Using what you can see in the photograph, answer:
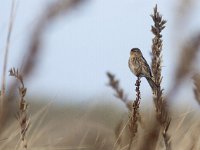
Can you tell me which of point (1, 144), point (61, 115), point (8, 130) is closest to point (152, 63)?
point (1, 144)

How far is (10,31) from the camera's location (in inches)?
55.1

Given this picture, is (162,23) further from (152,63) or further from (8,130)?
(8,130)

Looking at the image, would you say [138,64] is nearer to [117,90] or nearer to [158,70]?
[117,90]

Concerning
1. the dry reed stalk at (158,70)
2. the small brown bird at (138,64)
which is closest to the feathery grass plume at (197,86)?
the small brown bird at (138,64)

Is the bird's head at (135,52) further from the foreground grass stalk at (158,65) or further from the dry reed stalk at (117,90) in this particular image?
the foreground grass stalk at (158,65)

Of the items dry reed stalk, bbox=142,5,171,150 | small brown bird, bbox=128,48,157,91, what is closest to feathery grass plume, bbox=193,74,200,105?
small brown bird, bbox=128,48,157,91

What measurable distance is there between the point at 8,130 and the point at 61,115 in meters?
0.47

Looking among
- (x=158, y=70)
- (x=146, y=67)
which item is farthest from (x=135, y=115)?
(x=146, y=67)

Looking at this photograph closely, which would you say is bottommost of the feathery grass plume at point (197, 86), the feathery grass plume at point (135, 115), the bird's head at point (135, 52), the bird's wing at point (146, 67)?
the feathery grass plume at point (135, 115)

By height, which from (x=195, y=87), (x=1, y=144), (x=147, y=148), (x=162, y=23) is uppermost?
(x=162, y=23)

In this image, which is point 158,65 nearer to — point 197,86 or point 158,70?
point 158,70

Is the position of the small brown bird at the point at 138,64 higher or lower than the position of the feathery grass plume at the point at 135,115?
higher

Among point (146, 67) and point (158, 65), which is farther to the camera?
point (146, 67)

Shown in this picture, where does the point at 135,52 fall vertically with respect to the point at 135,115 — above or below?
above
